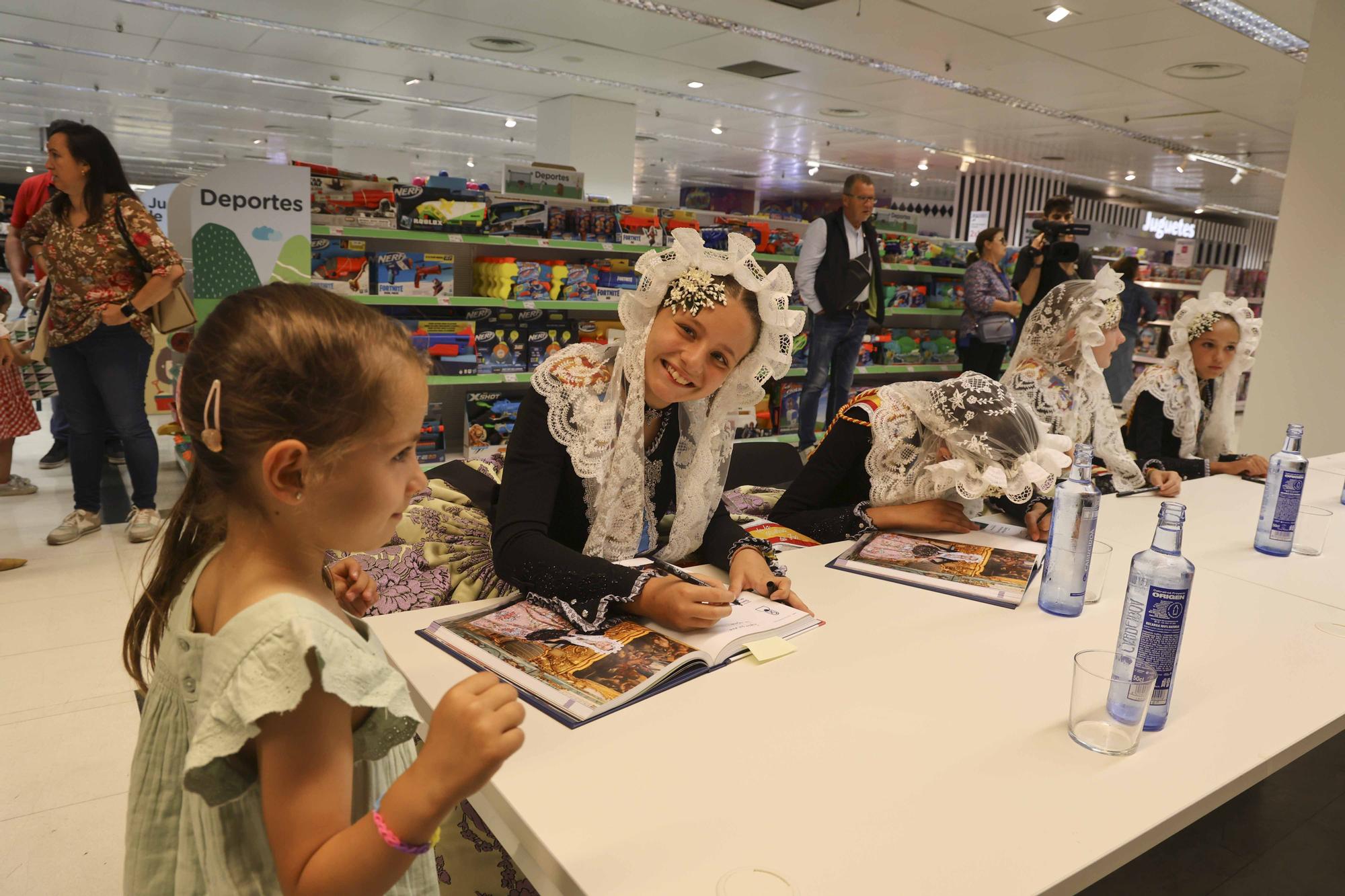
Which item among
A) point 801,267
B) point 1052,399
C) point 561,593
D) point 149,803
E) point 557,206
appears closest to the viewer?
point 149,803

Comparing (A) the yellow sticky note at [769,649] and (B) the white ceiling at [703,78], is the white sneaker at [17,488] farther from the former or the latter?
(A) the yellow sticky note at [769,649]

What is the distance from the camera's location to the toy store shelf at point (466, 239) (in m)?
4.41

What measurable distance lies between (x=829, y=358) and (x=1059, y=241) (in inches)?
63.6

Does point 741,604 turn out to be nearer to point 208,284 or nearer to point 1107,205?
point 208,284

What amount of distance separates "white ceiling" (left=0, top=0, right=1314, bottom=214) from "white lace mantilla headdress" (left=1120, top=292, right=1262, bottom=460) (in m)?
2.97

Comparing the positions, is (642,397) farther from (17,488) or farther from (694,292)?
(17,488)

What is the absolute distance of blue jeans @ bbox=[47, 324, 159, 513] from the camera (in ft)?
12.2

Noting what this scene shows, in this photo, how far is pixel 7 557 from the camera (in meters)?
3.54

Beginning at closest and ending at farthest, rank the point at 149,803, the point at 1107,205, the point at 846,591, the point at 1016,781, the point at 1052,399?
the point at 149,803 < the point at 1016,781 < the point at 846,591 < the point at 1052,399 < the point at 1107,205

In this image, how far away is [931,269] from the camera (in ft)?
22.3

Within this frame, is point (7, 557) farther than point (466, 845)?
Yes

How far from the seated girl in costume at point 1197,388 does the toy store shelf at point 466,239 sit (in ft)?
7.31

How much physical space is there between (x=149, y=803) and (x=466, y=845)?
1.78 ft

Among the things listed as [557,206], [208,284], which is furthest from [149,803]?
[557,206]
